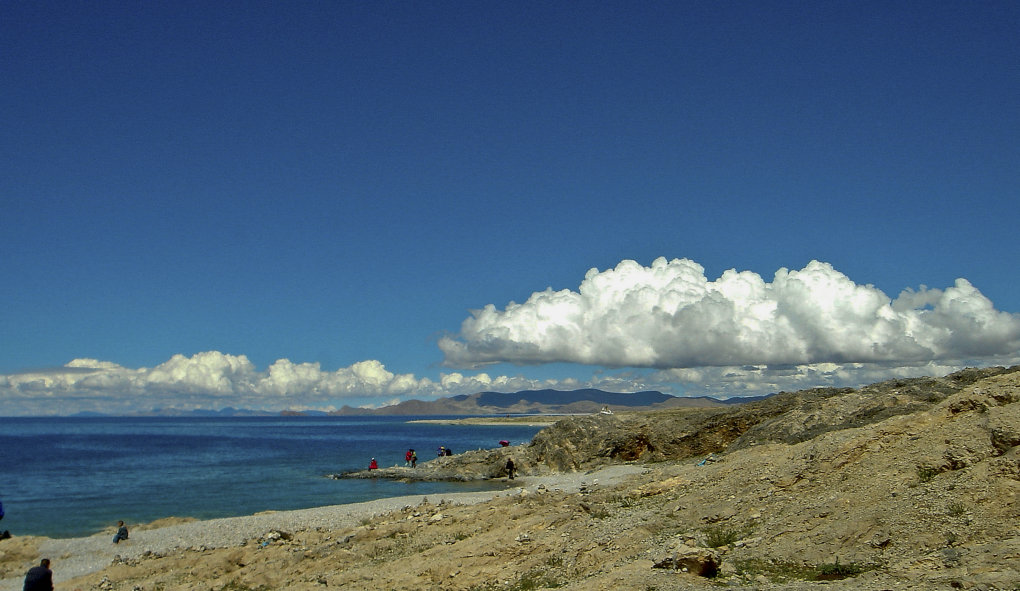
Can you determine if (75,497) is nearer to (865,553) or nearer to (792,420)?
(792,420)

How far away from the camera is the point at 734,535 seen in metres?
16.5

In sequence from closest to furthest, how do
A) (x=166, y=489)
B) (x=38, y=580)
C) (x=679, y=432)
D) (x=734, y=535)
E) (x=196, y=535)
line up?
(x=734, y=535), (x=38, y=580), (x=196, y=535), (x=679, y=432), (x=166, y=489)

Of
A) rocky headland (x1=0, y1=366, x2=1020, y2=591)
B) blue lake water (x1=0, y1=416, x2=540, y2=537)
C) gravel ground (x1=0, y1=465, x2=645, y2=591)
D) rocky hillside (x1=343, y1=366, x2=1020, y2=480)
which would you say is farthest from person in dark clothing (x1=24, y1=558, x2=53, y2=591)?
rocky hillside (x1=343, y1=366, x2=1020, y2=480)

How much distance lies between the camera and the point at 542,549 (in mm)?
18047

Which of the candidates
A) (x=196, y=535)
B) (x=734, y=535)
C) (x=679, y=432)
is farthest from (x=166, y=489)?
(x=734, y=535)

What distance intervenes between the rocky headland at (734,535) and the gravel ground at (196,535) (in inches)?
28.1

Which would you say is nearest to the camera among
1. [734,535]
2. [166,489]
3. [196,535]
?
[734,535]

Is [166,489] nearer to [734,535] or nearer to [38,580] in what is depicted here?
[38,580]

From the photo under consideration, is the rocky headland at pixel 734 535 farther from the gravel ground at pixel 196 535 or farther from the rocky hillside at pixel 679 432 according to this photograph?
the rocky hillside at pixel 679 432

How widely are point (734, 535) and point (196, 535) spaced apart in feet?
90.2

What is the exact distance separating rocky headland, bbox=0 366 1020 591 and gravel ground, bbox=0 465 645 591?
71cm

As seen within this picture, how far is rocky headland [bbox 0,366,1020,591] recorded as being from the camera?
1305 cm

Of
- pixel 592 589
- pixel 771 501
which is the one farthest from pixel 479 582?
pixel 771 501

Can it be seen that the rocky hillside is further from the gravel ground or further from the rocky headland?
the gravel ground
